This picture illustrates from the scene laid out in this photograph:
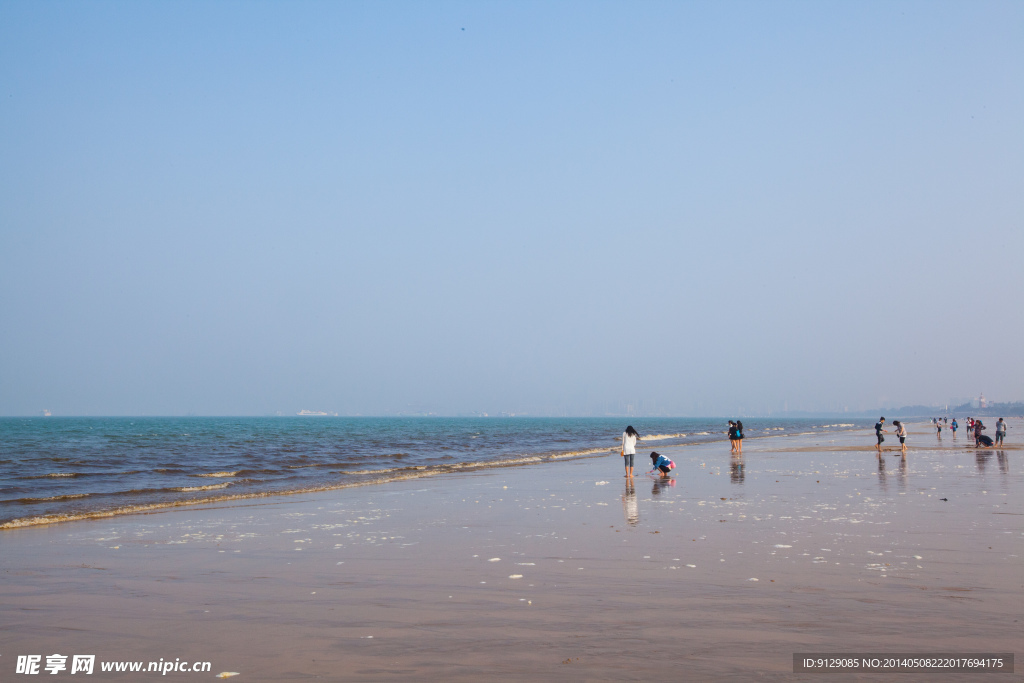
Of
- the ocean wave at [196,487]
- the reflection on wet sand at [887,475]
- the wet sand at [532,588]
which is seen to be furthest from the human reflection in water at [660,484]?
the ocean wave at [196,487]

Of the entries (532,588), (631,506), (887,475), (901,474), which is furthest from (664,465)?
(532,588)

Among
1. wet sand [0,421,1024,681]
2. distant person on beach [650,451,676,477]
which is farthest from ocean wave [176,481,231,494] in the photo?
distant person on beach [650,451,676,477]

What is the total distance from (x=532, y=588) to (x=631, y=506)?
27.9 ft

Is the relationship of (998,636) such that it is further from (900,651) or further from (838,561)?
(838,561)

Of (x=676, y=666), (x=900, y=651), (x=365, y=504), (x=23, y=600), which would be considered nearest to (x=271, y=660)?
(x=676, y=666)

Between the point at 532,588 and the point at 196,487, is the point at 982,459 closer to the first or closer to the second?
the point at 532,588

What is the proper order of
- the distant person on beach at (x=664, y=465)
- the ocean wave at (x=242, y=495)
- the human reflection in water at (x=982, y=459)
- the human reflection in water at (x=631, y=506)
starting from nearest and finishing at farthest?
the human reflection in water at (x=631, y=506)
the ocean wave at (x=242, y=495)
the distant person on beach at (x=664, y=465)
the human reflection in water at (x=982, y=459)

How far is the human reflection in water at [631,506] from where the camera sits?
14.5m

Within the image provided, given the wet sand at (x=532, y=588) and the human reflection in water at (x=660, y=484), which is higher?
the wet sand at (x=532, y=588)

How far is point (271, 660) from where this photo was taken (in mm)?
6508

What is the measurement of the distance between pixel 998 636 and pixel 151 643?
8.74m

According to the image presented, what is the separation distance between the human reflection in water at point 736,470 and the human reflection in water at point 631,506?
165 inches

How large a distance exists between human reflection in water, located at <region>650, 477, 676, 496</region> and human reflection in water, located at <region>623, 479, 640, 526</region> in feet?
1.92

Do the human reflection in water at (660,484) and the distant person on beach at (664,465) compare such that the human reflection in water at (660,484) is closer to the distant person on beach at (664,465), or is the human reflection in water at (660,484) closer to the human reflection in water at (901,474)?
the distant person on beach at (664,465)
